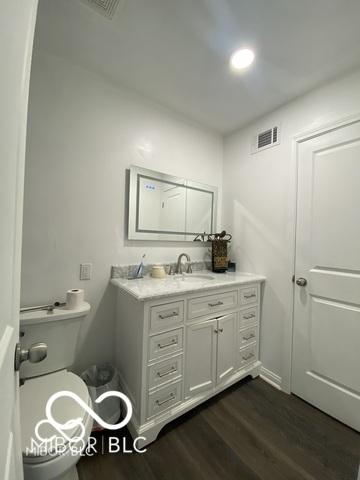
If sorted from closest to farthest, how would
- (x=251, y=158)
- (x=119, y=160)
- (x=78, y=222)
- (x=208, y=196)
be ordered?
(x=78, y=222), (x=119, y=160), (x=251, y=158), (x=208, y=196)

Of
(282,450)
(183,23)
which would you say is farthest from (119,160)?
(282,450)

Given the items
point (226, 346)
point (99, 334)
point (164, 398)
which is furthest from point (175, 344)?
point (99, 334)

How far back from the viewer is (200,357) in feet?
4.63

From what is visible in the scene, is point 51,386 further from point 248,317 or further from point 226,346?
point 248,317

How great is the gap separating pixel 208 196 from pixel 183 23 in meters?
1.32

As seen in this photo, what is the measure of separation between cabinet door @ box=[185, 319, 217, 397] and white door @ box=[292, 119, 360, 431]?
0.71 metres

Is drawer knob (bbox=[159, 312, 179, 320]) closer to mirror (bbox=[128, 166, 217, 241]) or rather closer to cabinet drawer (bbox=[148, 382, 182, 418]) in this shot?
cabinet drawer (bbox=[148, 382, 182, 418])

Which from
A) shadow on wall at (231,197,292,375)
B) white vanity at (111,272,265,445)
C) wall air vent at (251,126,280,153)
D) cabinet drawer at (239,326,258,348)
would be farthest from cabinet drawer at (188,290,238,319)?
wall air vent at (251,126,280,153)

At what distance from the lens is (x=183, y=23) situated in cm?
113

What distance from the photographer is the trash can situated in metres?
1.27

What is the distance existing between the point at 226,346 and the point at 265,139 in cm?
186

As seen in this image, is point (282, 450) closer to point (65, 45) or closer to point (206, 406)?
point (206, 406)

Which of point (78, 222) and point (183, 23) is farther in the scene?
point (78, 222)

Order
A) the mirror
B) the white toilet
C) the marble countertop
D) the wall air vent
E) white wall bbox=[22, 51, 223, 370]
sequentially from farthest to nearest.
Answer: the wall air vent, the mirror, white wall bbox=[22, 51, 223, 370], the marble countertop, the white toilet
